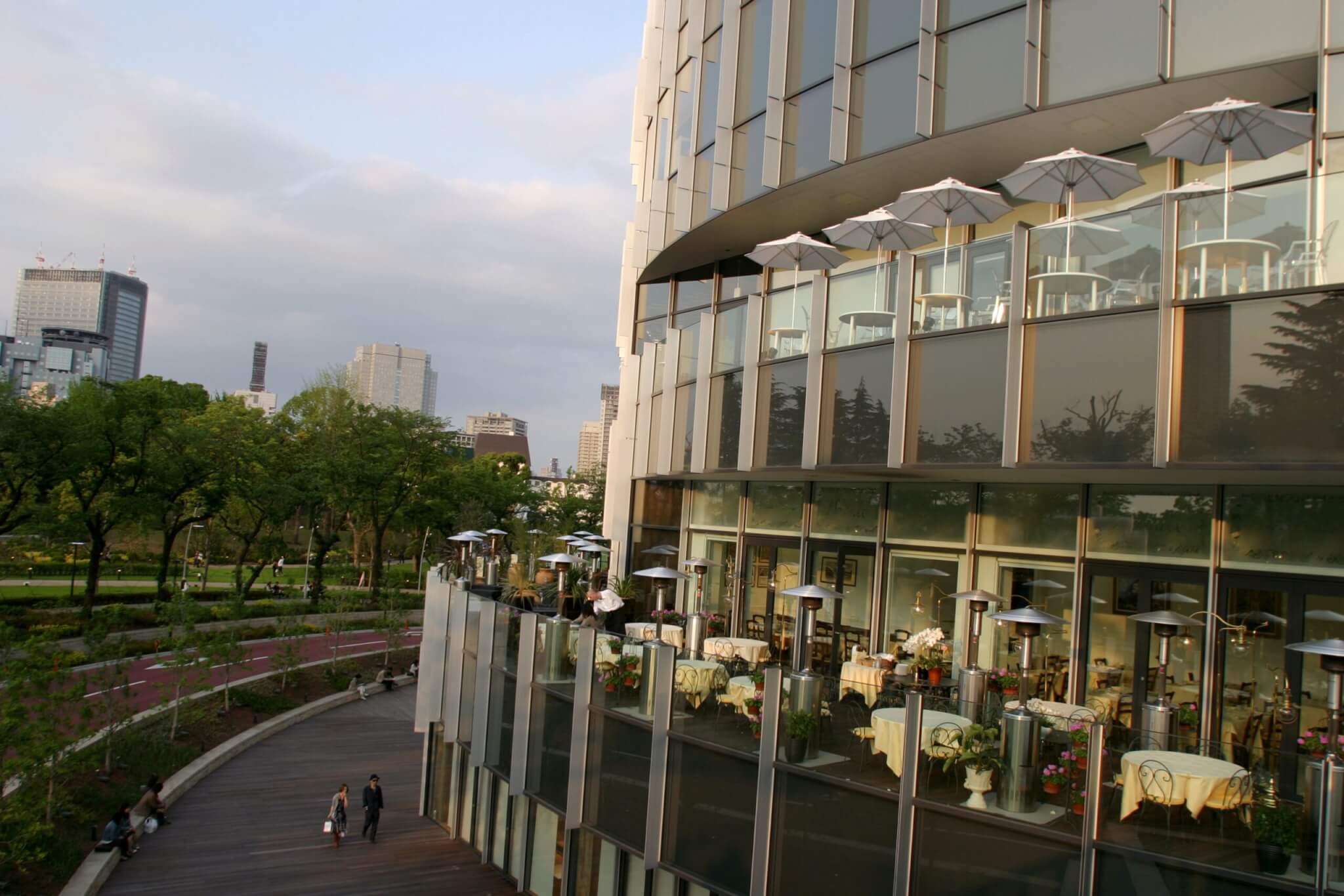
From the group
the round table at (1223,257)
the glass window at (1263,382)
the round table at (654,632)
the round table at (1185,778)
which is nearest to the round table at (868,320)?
the round table at (1223,257)

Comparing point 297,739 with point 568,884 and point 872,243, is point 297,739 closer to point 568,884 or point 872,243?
point 568,884

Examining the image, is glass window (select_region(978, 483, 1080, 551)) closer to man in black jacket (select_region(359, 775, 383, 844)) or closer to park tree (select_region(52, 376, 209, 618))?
man in black jacket (select_region(359, 775, 383, 844))

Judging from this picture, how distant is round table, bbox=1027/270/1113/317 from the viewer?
11.5 meters

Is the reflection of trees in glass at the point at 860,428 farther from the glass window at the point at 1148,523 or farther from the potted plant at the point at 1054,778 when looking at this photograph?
the potted plant at the point at 1054,778

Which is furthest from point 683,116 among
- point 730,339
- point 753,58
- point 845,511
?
point 845,511

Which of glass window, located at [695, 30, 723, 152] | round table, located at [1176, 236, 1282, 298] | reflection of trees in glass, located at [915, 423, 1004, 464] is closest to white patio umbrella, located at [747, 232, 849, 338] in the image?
reflection of trees in glass, located at [915, 423, 1004, 464]

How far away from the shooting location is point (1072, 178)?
12672 mm

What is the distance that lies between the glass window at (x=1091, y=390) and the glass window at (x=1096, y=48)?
3770 mm

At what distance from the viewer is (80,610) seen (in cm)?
4556

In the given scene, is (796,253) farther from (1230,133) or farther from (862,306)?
(1230,133)

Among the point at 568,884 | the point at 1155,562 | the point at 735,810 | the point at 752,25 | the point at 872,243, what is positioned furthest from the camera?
the point at 752,25

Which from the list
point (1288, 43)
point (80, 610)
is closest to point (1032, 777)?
point (1288, 43)

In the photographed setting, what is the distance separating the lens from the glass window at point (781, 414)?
15844mm

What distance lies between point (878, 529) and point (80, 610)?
143ft
